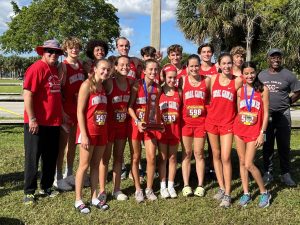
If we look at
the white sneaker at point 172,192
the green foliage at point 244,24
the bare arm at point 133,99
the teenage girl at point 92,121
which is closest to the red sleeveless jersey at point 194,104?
the bare arm at point 133,99

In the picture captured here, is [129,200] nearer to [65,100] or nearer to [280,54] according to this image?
[65,100]

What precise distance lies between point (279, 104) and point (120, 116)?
8.51ft

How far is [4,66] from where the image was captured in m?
93.8

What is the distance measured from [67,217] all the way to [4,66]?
96246 mm

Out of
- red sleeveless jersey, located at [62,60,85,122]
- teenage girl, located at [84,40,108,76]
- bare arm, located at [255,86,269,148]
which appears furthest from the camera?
teenage girl, located at [84,40,108,76]

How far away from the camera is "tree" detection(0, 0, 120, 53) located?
113 ft

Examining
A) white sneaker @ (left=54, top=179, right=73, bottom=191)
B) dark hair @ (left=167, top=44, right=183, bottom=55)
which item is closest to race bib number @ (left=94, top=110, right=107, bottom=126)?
white sneaker @ (left=54, top=179, right=73, bottom=191)

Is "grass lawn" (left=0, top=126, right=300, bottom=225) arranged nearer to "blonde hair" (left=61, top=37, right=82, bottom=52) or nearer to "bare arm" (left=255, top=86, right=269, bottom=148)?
"bare arm" (left=255, top=86, right=269, bottom=148)

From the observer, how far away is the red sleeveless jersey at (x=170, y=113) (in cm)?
538

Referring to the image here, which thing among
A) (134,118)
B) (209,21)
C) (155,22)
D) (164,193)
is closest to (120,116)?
(134,118)

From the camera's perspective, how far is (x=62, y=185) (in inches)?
225

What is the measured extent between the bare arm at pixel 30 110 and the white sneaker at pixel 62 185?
114 centimetres

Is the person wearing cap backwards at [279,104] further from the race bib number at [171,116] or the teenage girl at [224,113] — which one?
the race bib number at [171,116]

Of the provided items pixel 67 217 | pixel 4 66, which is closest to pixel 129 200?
pixel 67 217
